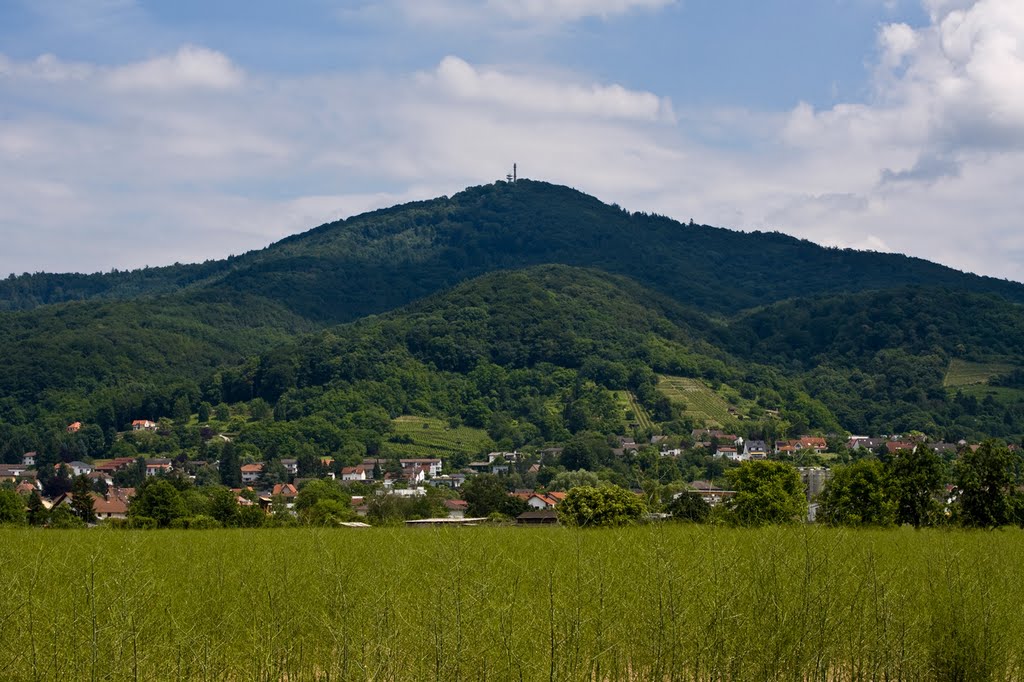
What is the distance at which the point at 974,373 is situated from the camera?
196 metres

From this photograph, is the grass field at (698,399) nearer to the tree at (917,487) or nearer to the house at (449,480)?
the house at (449,480)

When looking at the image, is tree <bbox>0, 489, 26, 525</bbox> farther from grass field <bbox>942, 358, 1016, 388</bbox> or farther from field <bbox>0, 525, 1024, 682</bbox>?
grass field <bbox>942, 358, 1016, 388</bbox>

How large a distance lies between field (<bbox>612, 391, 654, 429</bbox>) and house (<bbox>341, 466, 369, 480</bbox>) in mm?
44251

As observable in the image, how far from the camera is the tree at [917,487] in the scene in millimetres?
44031

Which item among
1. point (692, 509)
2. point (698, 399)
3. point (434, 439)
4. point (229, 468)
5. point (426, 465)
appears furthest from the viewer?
point (698, 399)

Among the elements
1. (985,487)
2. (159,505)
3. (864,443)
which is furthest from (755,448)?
(985,487)

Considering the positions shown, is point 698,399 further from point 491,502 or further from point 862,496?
point 862,496

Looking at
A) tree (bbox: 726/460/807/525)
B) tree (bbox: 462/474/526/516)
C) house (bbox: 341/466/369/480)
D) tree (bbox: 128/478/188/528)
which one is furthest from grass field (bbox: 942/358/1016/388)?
tree (bbox: 128/478/188/528)

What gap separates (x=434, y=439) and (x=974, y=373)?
9564cm

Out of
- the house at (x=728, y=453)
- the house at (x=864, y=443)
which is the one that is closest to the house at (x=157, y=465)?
the house at (x=728, y=453)

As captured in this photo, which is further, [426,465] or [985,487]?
[426,465]

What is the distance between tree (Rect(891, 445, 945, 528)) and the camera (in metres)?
44.0

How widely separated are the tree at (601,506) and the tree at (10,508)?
2429 centimetres

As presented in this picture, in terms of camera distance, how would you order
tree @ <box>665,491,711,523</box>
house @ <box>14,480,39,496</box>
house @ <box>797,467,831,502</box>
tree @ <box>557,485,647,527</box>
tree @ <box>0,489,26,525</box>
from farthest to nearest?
house @ <box>14,480,39,496</box> → house @ <box>797,467,831,502</box> → tree @ <box>665,491,711,523</box> → tree @ <box>0,489,26,525</box> → tree @ <box>557,485,647,527</box>
